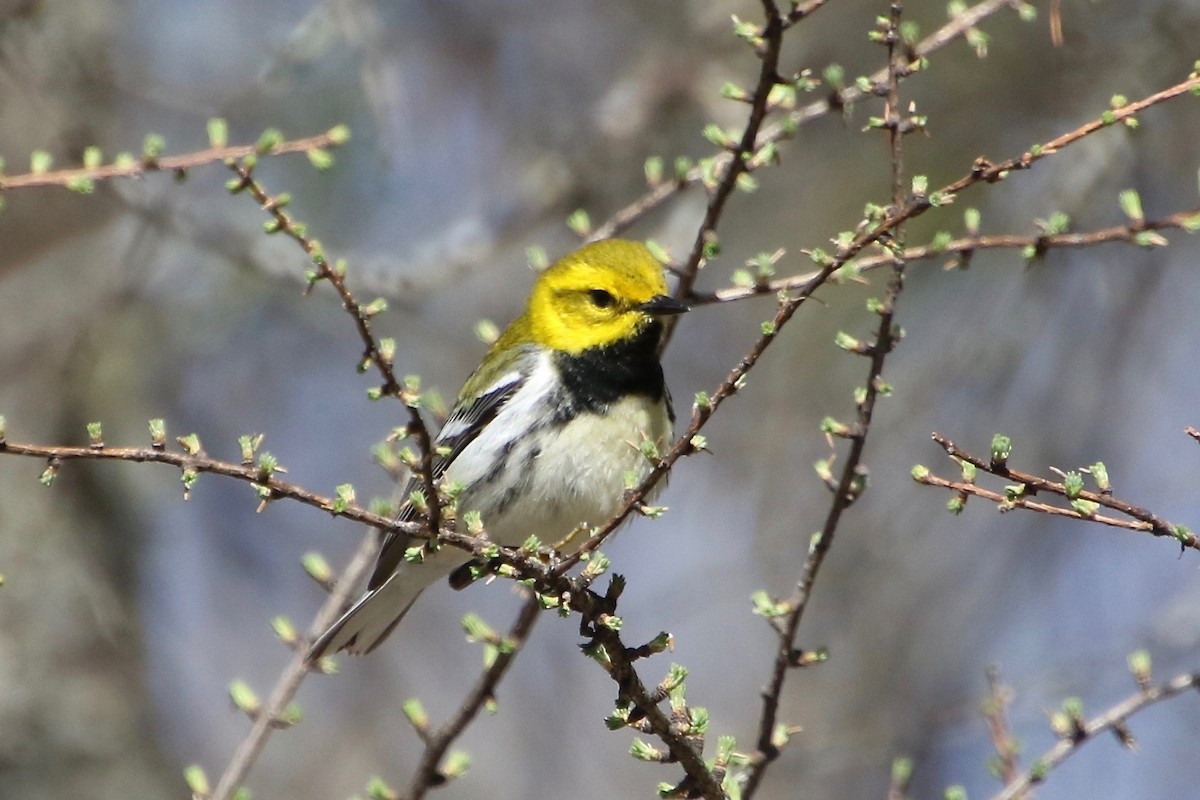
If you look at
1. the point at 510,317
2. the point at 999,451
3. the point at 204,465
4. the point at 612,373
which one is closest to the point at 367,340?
the point at 204,465

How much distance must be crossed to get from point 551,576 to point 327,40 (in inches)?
140

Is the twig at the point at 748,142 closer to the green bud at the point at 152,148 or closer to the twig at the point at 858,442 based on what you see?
the twig at the point at 858,442

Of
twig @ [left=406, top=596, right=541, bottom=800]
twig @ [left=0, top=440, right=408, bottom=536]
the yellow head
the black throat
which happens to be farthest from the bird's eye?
twig @ [left=0, top=440, right=408, bottom=536]

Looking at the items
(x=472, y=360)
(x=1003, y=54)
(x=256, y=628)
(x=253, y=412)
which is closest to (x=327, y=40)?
(x=472, y=360)

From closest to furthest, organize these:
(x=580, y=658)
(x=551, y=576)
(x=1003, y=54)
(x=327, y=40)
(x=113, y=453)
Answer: (x=113, y=453)
(x=551, y=576)
(x=327, y=40)
(x=1003, y=54)
(x=580, y=658)

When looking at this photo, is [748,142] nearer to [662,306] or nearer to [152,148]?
[662,306]

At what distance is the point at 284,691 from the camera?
135 inches

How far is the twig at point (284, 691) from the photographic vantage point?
125 inches

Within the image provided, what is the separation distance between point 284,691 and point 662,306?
148cm

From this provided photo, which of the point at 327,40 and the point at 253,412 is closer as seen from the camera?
the point at 327,40

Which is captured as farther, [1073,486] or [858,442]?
[858,442]

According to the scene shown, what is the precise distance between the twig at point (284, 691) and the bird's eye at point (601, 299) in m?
0.99

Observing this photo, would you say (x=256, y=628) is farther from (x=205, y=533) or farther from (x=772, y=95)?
(x=772, y=95)

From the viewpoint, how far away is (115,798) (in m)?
6.47
